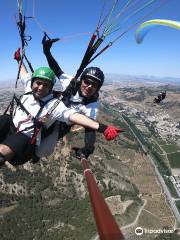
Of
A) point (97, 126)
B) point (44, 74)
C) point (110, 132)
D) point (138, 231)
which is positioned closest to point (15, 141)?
point (44, 74)

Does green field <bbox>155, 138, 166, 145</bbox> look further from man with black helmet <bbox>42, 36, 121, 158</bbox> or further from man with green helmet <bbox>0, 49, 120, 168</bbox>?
man with green helmet <bbox>0, 49, 120, 168</bbox>

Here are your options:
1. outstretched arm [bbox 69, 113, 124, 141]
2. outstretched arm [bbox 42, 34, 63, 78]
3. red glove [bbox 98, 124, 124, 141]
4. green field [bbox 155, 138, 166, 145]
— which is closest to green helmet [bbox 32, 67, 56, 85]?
outstretched arm [bbox 69, 113, 124, 141]

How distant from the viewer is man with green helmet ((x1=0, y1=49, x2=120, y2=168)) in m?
6.10

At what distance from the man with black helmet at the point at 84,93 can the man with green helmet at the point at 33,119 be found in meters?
0.84

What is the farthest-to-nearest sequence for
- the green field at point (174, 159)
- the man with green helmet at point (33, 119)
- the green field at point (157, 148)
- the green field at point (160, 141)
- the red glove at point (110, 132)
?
the green field at point (160, 141)
the green field at point (157, 148)
the green field at point (174, 159)
the man with green helmet at point (33, 119)
the red glove at point (110, 132)

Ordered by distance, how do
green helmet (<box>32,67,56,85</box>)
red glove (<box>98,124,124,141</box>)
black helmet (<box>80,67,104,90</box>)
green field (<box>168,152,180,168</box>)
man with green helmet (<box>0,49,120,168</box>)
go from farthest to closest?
green field (<box>168,152,180,168</box>) < black helmet (<box>80,67,104,90</box>) < green helmet (<box>32,67,56,85</box>) < man with green helmet (<box>0,49,120,168</box>) < red glove (<box>98,124,124,141</box>)

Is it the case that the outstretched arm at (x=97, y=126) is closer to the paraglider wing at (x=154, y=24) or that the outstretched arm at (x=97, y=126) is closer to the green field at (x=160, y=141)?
the paraglider wing at (x=154, y=24)

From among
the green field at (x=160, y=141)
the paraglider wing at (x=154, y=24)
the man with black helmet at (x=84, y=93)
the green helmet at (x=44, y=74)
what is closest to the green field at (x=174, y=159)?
the green field at (x=160, y=141)

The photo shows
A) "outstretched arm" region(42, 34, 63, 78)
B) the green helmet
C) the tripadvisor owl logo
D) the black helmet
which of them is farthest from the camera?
the tripadvisor owl logo

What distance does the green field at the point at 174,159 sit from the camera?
116 m

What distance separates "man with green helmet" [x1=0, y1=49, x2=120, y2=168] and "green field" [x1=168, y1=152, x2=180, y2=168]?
114m

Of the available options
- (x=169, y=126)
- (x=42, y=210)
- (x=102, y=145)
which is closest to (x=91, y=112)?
(x=42, y=210)

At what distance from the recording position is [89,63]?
7.38 m

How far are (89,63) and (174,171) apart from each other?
108574 mm
